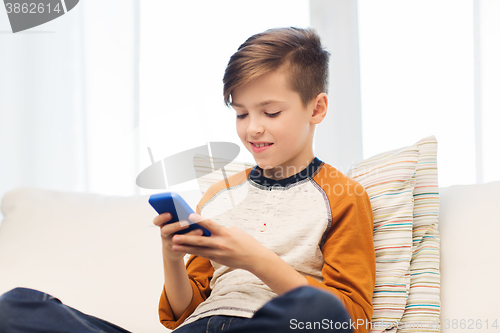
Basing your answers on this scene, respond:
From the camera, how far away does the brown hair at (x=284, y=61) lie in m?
0.83

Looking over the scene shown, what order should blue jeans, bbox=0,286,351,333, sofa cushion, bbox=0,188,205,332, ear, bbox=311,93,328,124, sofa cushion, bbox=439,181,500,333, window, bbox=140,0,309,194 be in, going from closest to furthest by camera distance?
blue jeans, bbox=0,286,351,333 → sofa cushion, bbox=439,181,500,333 → ear, bbox=311,93,328,124 → sofa cushion, bbox=0,188,205,332 → window, bbox=140,0,309,194

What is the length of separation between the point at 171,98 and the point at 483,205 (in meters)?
1.26

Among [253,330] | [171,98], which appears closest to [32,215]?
[171,98]

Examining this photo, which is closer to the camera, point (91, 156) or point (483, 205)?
point (483, 205)

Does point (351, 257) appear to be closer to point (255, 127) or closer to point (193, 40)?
point (255, 127)

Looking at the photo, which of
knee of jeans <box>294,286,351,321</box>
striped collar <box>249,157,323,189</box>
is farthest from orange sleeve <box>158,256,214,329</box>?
knee of jeans <box>294,286,351,321</box>

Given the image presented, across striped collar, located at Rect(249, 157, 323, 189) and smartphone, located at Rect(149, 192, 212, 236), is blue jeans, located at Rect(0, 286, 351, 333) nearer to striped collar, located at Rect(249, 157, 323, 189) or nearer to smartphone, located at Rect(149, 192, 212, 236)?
smartphone, located at Rect(149, 192, 212, 236)

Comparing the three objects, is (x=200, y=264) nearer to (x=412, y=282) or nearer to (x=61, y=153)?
(x=412, y=282)

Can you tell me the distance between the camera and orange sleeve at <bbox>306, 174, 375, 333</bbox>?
72 cm

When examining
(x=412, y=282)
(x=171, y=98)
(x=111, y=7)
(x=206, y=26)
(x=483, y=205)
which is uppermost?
(x=111, y=7)

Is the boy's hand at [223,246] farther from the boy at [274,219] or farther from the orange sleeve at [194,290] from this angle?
the orange sleeve at [194,290]

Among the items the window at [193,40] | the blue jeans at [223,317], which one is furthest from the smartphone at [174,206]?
the window at [193,40]

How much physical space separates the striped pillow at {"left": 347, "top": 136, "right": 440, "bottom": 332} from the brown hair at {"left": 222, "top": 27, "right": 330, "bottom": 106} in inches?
9.6

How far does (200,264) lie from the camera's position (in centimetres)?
90
